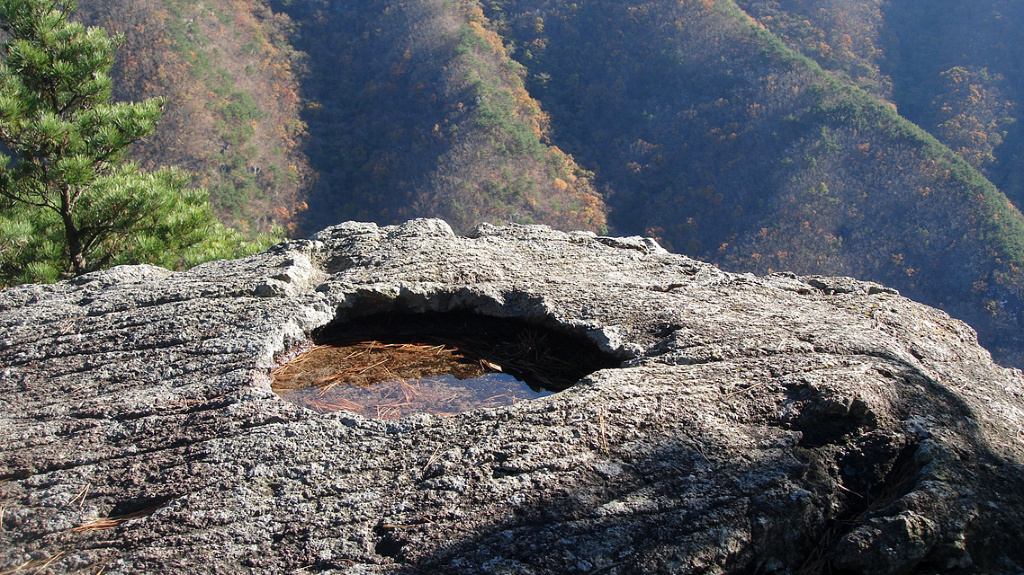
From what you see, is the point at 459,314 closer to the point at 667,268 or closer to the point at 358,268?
the point at 358,268

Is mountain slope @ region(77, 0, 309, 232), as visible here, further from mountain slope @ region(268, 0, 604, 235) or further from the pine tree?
the pine tree

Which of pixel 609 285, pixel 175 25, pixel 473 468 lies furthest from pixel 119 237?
pixel 175 25

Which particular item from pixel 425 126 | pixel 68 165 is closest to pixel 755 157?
pixel 425 126

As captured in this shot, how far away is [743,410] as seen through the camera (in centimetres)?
330

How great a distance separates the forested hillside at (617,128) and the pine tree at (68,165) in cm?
2407

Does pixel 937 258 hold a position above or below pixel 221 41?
above

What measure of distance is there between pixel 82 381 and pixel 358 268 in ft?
6.06

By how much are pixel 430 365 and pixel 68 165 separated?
5.29m

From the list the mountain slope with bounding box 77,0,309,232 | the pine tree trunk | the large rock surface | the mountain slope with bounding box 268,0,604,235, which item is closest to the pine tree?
the pine tree trunk

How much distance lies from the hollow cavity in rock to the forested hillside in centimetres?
2733

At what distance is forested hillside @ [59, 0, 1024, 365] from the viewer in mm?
31219

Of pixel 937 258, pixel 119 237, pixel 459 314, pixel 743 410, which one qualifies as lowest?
pixel 119 237

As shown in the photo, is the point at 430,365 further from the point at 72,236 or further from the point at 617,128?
the point at 617,128

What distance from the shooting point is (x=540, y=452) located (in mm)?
3021
